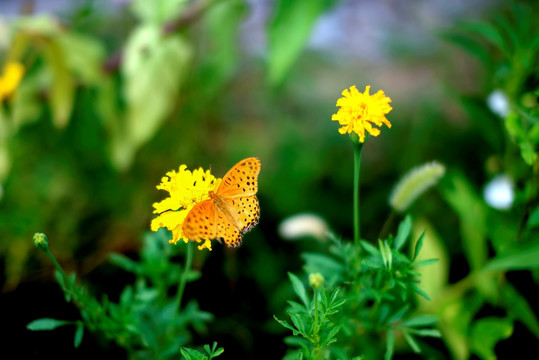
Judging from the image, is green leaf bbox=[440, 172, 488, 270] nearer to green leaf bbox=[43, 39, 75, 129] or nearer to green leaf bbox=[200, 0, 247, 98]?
green leaf bbox=[200, 0, 247, 98]

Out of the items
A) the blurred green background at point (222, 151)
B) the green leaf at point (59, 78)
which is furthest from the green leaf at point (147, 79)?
the green leaf at point (59, 78)

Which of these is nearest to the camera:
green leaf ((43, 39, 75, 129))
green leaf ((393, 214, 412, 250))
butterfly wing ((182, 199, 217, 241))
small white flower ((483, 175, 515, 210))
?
butterfly wing ((182, 199, 217, 241))

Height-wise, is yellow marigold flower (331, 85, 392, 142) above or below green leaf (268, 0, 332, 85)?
below

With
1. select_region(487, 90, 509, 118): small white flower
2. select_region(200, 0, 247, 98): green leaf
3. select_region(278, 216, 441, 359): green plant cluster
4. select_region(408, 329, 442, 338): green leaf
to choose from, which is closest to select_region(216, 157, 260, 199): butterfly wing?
select_region(278, 216, 441, 359): green plant cluster

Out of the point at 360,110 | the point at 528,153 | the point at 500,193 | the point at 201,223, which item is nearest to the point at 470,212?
the point at 500,193

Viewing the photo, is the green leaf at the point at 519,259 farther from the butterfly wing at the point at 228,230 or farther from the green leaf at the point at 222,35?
the green leaf at the point at 222,35

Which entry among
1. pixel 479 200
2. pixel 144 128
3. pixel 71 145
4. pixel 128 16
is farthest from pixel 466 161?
pixel 128 16

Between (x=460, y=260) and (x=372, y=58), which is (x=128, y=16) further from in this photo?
(x=460, y=260)
